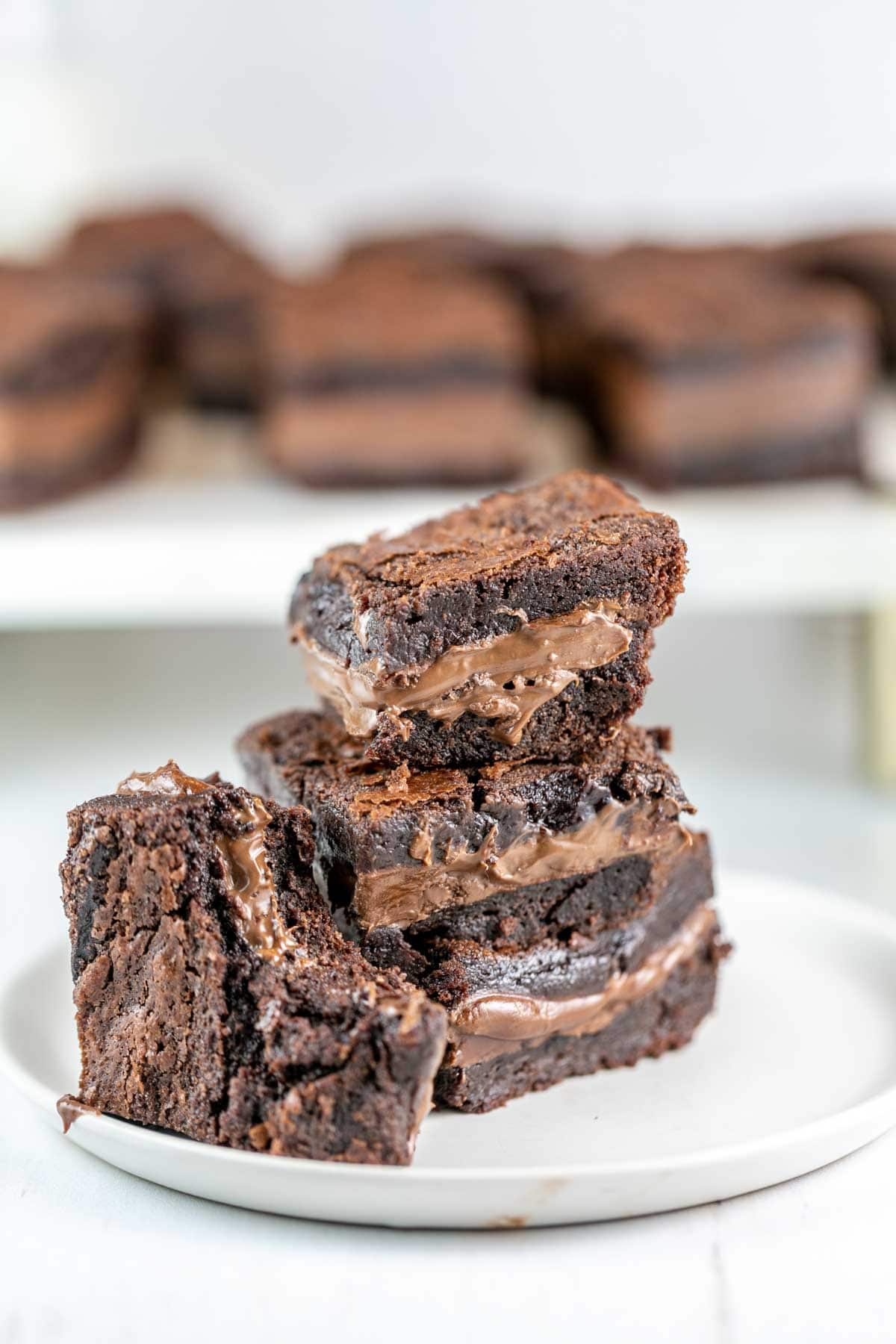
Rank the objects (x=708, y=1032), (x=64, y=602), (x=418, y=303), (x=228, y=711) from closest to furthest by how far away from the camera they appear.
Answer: (x=708, y=1032) → (x=64, y=602) → (x=228, y=711) → (x=418, y=303)

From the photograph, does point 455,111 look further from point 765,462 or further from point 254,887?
point 254,887

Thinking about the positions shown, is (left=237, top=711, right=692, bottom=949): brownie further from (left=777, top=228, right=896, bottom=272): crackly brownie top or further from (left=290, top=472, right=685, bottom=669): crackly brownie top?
(left=777, top=228, right=896, bottom=272): crackly brownie top

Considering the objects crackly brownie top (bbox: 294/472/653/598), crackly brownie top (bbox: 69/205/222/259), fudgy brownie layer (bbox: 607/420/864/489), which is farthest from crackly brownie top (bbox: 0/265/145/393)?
crackly brownie top (bbox: 294/472/653/598)

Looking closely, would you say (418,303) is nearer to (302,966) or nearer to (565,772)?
(565,772)

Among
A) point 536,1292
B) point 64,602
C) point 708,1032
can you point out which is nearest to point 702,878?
point 708,1032

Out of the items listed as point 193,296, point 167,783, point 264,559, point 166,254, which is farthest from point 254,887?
point 166,254
